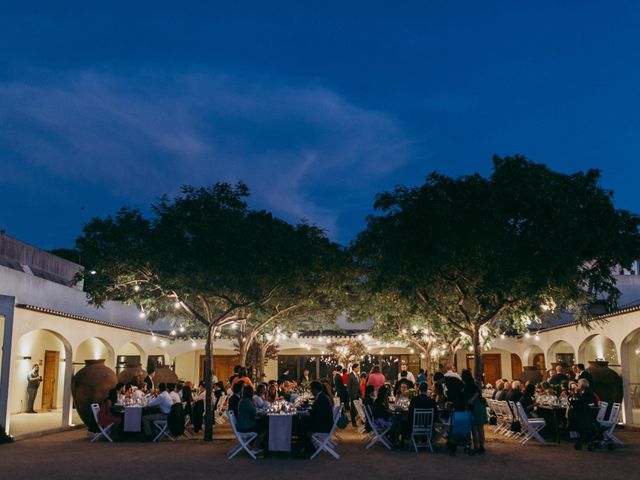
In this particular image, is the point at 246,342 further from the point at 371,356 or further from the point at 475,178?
the point at 371,356

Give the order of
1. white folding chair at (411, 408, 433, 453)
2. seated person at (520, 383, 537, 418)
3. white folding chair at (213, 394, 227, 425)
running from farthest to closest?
white folding chair at (213, 394, 227, 425), seated person at (520, 383, 537, 418), white folding chair at (411, 408, 433, 453)

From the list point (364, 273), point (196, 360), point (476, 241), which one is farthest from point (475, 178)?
point (196, 360)

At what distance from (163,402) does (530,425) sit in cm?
711

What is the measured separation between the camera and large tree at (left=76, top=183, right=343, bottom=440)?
45.2 feet

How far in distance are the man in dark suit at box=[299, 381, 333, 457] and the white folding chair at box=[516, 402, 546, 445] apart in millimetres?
3851

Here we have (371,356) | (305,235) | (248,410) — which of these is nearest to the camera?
(248,410)

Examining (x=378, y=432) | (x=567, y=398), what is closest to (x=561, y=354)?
(x=567, y=398)

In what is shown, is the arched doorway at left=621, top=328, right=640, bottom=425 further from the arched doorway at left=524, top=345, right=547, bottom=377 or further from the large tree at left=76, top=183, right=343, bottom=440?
the large tree at left=76, top=183, right=343, bottom=440

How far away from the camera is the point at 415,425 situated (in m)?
11.3

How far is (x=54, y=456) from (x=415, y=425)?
6.19 meters

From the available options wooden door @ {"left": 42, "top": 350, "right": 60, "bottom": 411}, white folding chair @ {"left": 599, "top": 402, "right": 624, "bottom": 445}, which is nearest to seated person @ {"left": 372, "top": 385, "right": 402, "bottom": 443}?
white folding chair @ {"left": 599, "top": 402, "right": 624, "bottom": 445}

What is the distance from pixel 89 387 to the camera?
50.1ft

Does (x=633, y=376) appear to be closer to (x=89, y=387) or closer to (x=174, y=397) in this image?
(x=174, y=397)

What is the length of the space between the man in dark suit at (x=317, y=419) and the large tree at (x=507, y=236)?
3626 millimetres
